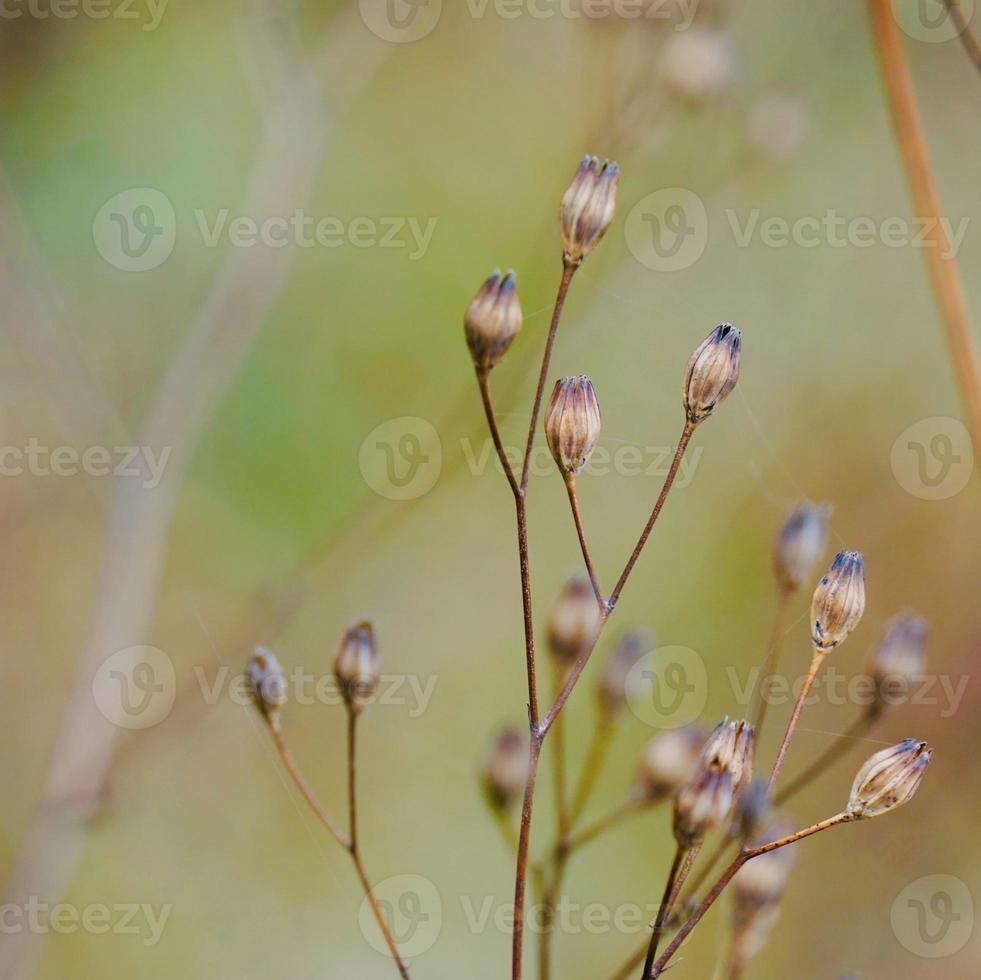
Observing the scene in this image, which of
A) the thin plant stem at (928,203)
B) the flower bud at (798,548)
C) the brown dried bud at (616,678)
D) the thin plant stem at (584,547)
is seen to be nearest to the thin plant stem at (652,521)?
the thin plant stem at (584,547)

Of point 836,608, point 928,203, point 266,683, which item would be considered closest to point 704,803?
point 836,608

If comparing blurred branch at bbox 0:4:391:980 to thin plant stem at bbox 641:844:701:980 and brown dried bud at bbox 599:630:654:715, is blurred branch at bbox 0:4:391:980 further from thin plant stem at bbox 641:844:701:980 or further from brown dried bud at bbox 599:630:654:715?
thin plant stem at bbox 641:844:701:980

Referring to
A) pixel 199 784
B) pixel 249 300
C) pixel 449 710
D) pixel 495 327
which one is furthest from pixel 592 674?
pixel 495 327

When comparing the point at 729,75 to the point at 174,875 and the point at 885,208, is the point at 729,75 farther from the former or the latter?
the point at 174,875

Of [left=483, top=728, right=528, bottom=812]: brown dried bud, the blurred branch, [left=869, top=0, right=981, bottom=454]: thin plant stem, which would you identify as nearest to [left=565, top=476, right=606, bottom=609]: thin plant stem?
[left=483, top=728, right=528, bottom=812]: brown dried bud

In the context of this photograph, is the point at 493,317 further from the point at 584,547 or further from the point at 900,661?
the point at 900,661

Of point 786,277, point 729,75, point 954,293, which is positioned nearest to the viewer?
point 954,293
